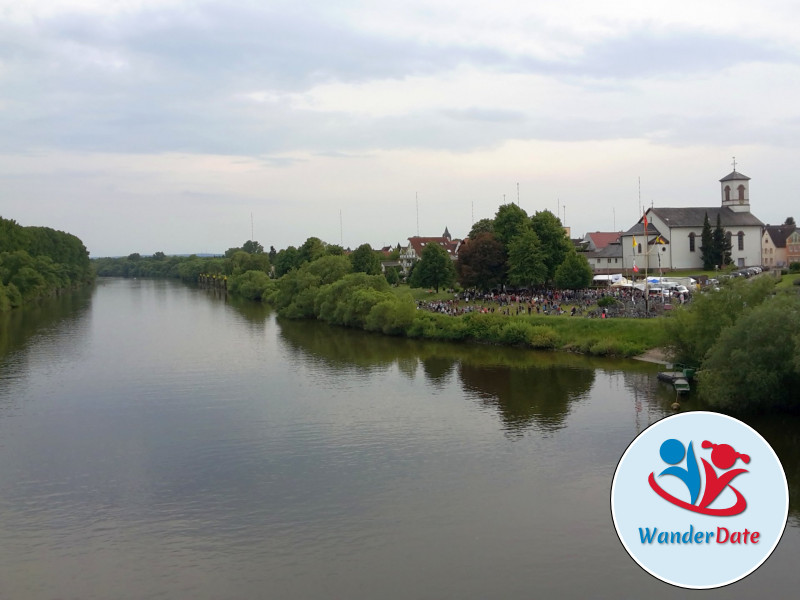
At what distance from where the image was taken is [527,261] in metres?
64.1

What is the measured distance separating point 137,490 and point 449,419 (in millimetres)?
12496

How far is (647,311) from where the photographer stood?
160 feet

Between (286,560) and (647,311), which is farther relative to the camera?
(647,311)

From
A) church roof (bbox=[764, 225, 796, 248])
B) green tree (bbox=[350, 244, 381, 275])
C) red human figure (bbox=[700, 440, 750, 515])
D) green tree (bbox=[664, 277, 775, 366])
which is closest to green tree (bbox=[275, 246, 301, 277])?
green tree (bbox=[350, 244, 381, 275])

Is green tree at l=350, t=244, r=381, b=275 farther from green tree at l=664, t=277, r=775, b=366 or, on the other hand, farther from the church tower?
green tree at l=664, t=277, r=775, b=366

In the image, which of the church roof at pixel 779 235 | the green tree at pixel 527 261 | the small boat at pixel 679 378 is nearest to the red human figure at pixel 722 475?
the small boat at pixel 679 378

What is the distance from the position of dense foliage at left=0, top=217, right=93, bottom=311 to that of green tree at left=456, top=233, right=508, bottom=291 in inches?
1754

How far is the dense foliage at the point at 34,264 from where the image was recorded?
3346 inches

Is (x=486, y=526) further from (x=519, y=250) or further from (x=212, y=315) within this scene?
(x=212, y=315)

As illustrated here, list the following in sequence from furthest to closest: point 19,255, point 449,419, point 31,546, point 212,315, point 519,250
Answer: point 19,255
point 212,315
point 519,250
point 449,419
point 31,546

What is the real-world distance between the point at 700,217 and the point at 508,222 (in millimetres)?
22363

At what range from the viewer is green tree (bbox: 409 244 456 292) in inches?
2899

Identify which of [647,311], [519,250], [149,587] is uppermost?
[519,250]

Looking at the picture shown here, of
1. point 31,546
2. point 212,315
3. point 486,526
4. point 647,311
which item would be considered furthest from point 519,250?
point 31,546
